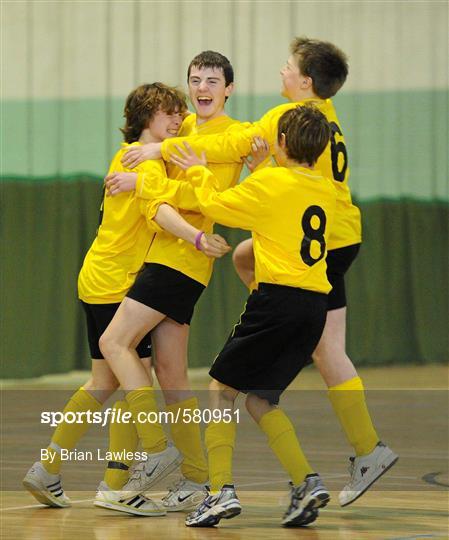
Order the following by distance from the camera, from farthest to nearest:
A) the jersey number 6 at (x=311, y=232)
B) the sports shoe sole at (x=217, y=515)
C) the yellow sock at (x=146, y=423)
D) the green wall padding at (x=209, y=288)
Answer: the green wall padding at (x=209, y=288), the yellow sock at (x=146, y=423), the jersey number 6 at (x=311, y=232), the sports shoe sole at (x=217, y=515)

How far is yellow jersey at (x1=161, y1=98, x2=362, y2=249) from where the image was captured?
3305mm

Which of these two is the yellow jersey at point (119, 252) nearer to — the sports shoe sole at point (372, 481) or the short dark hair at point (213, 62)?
the short dark hair at point (213, 62)

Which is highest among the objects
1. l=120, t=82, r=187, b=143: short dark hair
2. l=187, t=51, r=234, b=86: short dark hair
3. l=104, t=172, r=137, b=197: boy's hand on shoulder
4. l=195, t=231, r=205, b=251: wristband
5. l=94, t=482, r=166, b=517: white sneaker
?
l=187, t=51, r=234, b=86: short dark hair

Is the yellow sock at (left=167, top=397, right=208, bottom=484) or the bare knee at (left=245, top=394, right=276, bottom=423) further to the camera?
the yellow sock at (left=167, top=397, right=208, bottom=484)

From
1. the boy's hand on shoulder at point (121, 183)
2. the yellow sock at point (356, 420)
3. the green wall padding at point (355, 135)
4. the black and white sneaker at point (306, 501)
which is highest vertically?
the green wall padding at point (355, 135)

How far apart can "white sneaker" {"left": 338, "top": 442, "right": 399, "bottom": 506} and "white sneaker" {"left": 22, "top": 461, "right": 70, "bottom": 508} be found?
30.5 inches

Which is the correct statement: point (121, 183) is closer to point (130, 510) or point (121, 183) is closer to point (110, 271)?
point (110, 271)

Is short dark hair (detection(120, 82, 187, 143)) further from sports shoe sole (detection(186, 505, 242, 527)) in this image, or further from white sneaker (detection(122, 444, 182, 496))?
sports shoe sole (detection(186, 505, 242, 527))

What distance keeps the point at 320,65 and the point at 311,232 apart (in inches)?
24.7

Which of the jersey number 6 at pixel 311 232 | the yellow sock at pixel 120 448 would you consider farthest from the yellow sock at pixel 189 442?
the jersey number 6 at pixel 311 232

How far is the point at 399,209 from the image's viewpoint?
27.0 feet

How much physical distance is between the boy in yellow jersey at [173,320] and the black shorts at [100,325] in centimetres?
5

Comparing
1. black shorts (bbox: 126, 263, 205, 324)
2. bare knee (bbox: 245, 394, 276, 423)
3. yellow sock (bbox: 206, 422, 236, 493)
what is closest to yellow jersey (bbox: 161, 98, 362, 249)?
black shorts (bbox: 126, 263, 205, 324)

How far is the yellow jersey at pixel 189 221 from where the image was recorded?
10.9 ft
